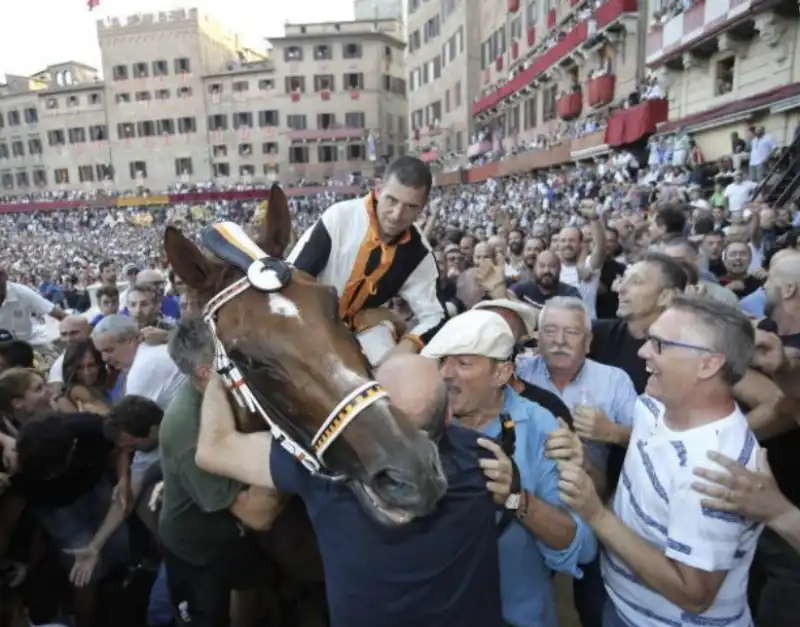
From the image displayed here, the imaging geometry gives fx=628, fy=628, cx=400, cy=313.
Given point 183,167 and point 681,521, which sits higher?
point 183,167

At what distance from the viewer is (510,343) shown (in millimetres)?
2945

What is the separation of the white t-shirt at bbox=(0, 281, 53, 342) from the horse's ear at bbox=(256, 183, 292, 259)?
19.6ft

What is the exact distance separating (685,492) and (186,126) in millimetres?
70185

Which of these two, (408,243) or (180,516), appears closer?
(180,516)

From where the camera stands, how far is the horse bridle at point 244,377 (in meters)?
1.94

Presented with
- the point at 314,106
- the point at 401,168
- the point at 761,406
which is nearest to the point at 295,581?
the point at 401,168

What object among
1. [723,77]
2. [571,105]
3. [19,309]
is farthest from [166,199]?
[19,309]

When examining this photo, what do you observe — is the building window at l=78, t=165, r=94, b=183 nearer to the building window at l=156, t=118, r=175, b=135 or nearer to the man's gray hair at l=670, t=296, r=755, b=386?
the building window at l=156, t=118, r=175, b=135

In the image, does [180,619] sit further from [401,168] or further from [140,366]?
[401,168]

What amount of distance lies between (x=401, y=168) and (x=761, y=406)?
87.8 inches

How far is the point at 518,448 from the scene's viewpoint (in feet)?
9.07

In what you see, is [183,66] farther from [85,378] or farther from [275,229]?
[275,229]

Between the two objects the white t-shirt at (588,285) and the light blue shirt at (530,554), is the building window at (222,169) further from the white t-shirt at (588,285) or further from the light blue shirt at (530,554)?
the light blue shirt at (530,554)

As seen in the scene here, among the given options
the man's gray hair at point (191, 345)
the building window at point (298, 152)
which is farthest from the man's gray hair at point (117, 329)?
the building window at point (298, 152)
